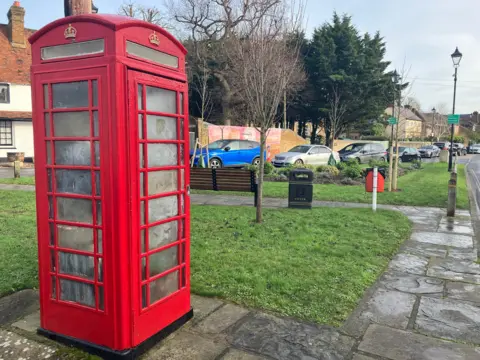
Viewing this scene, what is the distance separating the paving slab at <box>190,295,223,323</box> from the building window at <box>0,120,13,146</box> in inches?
1007

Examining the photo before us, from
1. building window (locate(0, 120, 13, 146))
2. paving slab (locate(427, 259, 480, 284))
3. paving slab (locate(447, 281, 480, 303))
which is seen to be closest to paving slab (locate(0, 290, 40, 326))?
paving slab (locate(447, 281, 480, 303))

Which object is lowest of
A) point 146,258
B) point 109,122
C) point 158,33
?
point 146,258

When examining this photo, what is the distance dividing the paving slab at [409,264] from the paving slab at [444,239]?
1.17 metres

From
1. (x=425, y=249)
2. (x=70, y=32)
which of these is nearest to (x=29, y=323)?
(x=70, y=32)

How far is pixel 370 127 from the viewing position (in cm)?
3841

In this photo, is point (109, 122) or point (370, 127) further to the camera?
point (370, 127)

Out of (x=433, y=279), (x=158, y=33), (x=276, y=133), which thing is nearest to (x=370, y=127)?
(x=276, y=133)

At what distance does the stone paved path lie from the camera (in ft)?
10.9

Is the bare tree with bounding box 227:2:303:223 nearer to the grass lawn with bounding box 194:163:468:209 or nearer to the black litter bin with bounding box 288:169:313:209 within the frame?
the black litter bin with bounding box 288:169:313:209

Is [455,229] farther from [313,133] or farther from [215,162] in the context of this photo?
[313,133]

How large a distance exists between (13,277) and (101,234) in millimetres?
2636

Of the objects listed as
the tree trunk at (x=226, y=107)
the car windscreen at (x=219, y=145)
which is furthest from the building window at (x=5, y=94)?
the car windscreen at (x=219, y=145)

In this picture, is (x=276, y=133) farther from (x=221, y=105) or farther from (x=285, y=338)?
(x=285, y=338)

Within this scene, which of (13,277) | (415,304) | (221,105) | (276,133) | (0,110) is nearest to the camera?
(415,304)
